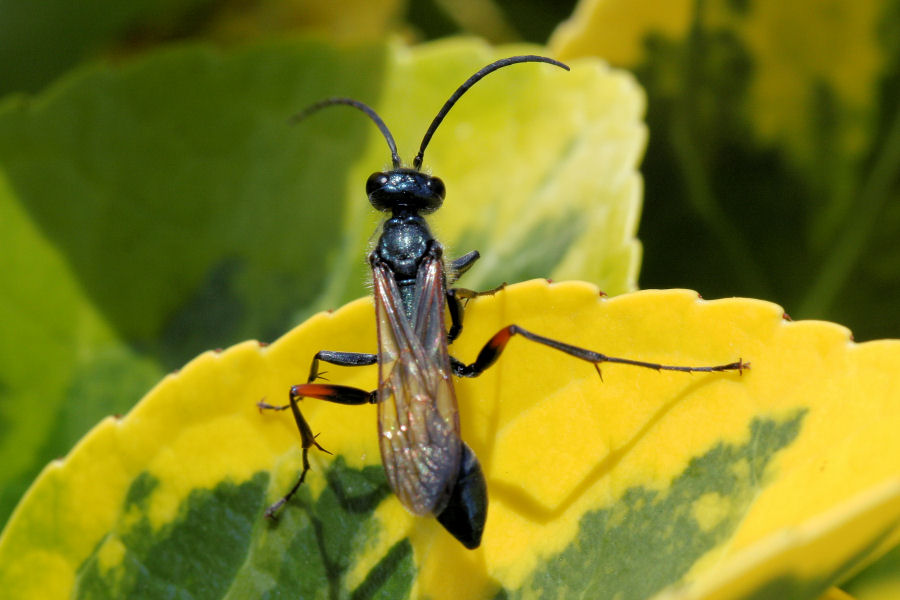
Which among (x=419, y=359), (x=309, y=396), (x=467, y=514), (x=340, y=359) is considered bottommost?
(x=467, y=514)

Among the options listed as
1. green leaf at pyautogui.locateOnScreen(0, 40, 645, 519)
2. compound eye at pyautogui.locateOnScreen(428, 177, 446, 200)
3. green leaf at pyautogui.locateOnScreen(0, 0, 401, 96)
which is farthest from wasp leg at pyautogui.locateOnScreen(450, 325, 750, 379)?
green leaf at pyautogui.locateOnScreen(0, 0, 401, 96)

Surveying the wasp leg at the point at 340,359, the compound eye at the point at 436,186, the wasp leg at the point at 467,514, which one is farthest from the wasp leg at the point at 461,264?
the wasp leg at the point at 467,514

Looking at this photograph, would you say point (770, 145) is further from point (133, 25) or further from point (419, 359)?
point (133, 25)

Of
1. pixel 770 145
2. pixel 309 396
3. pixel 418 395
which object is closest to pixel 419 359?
pixel 418 395

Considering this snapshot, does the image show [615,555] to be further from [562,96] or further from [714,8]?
[714,8]

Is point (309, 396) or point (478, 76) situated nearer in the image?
point (309, 396)

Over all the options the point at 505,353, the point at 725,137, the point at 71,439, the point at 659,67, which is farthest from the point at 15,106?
the point at 725,137
